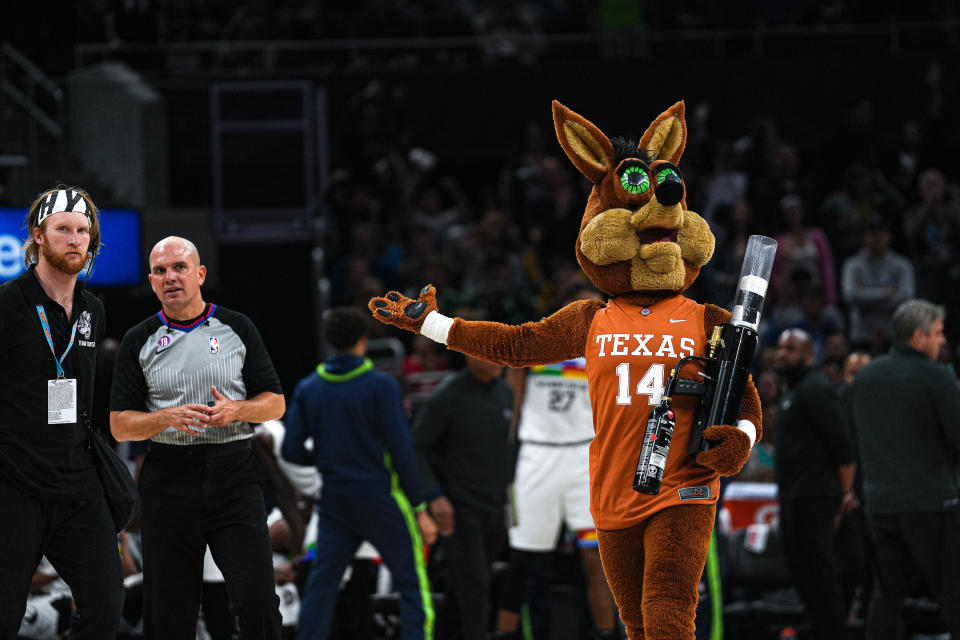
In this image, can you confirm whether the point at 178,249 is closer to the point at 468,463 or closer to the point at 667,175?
the point at 667,175

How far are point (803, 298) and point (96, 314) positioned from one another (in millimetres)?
7178

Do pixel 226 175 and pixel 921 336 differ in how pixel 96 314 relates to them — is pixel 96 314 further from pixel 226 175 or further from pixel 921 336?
pixel 226 175

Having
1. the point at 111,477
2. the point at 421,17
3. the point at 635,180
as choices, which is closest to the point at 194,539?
the point at 111,477

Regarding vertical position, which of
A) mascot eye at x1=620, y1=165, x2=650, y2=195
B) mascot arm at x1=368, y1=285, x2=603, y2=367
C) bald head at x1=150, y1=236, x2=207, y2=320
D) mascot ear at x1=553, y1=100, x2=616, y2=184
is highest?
mascot ear at x1=553, y1=100, x2=616, y2=184

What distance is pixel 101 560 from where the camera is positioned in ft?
17.6

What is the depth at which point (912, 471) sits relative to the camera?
7.33 m

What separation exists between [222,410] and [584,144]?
1.75 metres

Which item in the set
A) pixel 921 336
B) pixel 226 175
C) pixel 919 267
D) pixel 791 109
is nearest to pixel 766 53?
pixel 791 109

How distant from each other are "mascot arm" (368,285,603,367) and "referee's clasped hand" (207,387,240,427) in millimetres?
664

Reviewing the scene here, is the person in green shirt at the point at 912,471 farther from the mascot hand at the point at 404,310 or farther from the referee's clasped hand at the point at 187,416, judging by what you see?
the referee's clasped hand at the point at 187,416

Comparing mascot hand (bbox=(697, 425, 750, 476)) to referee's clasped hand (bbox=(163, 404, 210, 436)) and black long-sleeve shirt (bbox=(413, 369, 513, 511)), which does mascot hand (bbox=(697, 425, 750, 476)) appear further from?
black long-sleeve shirt (bbox=(413, 369, 513, 511))

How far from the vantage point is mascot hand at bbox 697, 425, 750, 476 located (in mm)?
5105

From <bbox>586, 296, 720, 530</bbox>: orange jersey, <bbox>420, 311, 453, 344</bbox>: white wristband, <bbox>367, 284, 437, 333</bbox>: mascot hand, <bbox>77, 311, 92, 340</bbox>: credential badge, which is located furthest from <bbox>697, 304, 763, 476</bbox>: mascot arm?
<bbox>77, 311, 92, 340</bbox>: credential badge

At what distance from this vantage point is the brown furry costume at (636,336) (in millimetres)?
5113
